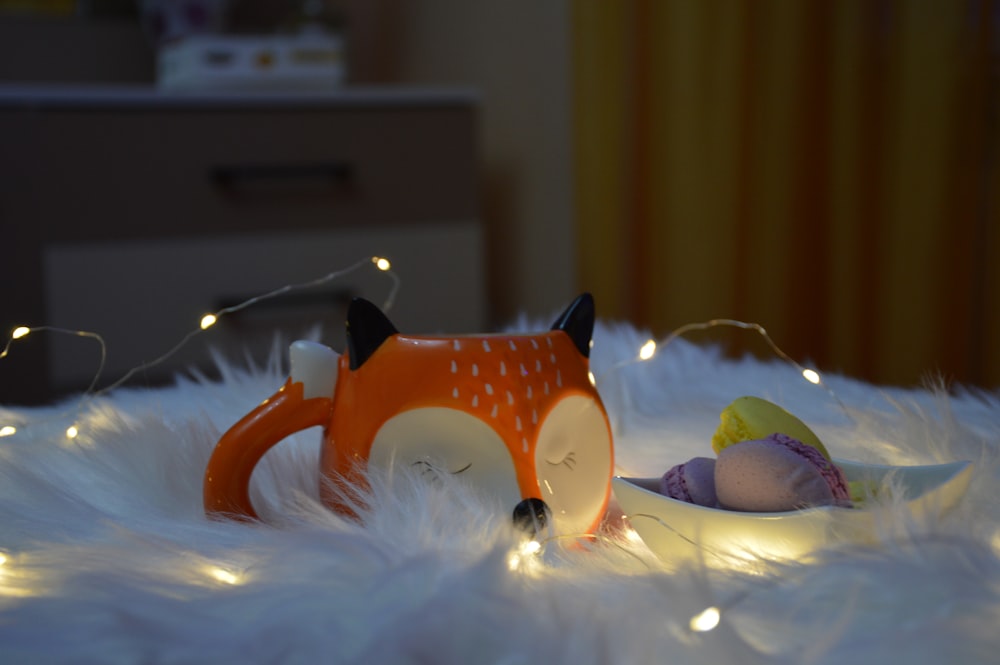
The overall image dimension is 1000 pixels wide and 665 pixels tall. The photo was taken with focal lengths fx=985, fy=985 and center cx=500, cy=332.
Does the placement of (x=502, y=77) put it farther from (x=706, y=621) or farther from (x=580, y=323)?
(x=706, y=621)

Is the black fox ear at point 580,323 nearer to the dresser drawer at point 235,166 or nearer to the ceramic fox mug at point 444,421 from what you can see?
the ceramic fox mug at point 444,421

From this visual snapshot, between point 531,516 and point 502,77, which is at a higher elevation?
point 502,77

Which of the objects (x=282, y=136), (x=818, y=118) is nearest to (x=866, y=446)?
(x=818, y=118)

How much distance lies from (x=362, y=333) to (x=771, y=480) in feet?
0.70

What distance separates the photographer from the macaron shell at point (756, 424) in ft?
1.66

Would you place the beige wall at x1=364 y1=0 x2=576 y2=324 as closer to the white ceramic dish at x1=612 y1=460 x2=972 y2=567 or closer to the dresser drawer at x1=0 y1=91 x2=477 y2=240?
the dresser drawer at x1=0 y1=91 x2=477 y2=240

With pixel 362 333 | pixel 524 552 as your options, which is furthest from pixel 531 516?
pixel 362 333

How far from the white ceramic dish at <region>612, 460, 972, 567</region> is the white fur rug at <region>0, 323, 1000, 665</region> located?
1 cm

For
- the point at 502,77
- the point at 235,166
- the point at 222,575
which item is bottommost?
the point at 222,575

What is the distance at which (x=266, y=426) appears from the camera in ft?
1.60

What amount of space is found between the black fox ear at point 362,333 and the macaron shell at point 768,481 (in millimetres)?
184

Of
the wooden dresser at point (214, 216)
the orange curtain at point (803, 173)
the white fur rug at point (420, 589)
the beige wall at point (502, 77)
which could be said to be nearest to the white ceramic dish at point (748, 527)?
the white fur rug at point (420, 589)

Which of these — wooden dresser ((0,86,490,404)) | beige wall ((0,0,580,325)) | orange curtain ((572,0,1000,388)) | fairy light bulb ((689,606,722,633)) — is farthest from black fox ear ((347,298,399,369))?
beige wall ((0,0,580,325))

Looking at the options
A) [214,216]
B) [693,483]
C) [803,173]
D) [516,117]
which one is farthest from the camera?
[516,117]
